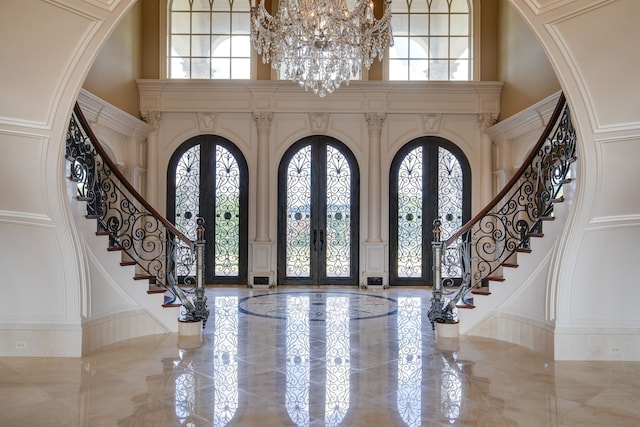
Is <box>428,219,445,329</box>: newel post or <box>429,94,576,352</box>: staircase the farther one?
<box>428,219,445,329</box>: newel post

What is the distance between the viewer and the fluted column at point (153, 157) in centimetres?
945

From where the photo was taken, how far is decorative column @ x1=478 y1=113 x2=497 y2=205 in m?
9.45

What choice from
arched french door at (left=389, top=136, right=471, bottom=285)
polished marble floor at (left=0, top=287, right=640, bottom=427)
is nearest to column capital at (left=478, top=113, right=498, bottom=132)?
arched french door at (left=389, top=136, right=471, bottom=285)

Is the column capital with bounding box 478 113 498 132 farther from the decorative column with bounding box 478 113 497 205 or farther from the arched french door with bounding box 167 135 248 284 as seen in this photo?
the arched french door with bounding box 167 135 248 284

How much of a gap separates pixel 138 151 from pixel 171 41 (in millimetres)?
2342

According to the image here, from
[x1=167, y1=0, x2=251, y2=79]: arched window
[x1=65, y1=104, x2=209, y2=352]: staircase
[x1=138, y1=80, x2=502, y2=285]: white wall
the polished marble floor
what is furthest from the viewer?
[x1=167, y1=0, x2=251, y2=79]: arched window

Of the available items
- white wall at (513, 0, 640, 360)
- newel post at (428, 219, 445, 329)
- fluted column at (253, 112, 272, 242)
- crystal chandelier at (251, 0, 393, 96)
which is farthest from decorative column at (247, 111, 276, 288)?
white wall at (513, 0, 640, 360)

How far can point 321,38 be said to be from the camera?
18.7 feet

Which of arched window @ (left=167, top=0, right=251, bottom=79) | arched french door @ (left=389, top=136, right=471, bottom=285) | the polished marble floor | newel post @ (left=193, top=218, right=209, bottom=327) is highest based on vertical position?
arched window @ (left=167, top=0, right=251, bottom=79)

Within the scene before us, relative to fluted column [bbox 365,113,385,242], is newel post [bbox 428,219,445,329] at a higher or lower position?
lower

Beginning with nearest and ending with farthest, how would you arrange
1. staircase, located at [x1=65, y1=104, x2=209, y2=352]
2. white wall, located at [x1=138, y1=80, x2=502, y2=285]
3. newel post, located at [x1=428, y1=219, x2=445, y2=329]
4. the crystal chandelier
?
staircase, located at [x1=65, y1=104, x2=209, y2=352], newel post, located at [x1=428, y1=219, x2=445, y2=329], the crystal chandelier, white wall, located at [x1=138, y1=80, x2=502, y2=285]

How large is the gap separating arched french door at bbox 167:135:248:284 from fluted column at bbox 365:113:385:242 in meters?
2.47

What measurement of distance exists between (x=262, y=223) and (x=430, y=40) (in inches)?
197

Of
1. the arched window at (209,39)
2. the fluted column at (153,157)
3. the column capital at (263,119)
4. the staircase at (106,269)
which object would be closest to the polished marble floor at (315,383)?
the staircase at (106,269)
